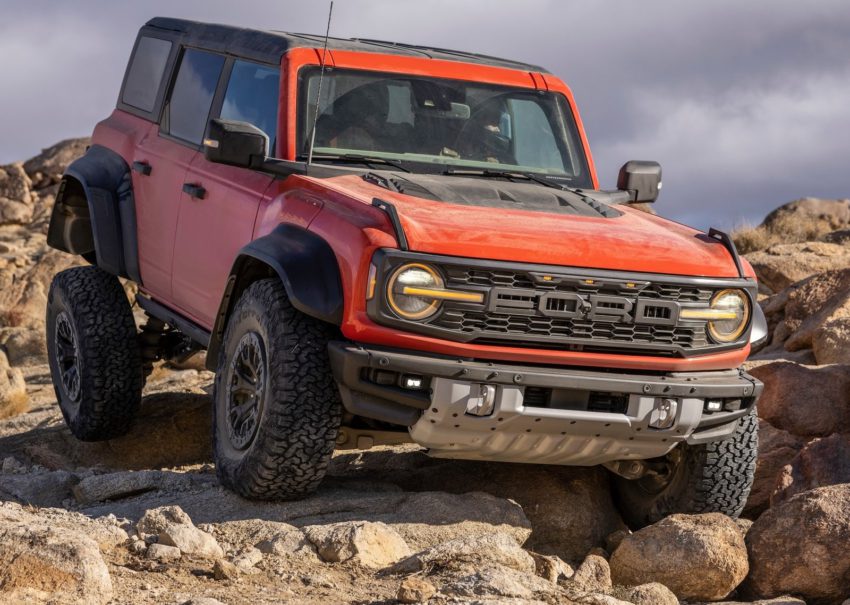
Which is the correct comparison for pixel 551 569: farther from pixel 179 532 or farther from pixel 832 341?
pixel 832 341

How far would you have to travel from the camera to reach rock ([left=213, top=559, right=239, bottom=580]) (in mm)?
5070

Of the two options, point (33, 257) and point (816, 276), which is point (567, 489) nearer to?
point (816, 276)

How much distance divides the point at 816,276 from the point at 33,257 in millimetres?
15458

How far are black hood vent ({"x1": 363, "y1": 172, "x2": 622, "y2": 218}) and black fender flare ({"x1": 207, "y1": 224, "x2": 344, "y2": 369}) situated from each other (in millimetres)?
472

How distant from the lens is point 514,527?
614 cm

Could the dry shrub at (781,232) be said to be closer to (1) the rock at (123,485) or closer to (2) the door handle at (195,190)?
(2) the door handle at (195,190)

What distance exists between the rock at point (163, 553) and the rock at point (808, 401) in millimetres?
4008

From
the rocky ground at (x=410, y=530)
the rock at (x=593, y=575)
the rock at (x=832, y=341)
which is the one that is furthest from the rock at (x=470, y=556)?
the rock at (x=832, y=341)

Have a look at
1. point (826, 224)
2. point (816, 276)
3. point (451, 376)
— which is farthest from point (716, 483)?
point (826, 224)

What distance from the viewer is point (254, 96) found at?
23.4 ft

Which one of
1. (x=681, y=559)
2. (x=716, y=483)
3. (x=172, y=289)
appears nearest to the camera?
(x=681, y=559)

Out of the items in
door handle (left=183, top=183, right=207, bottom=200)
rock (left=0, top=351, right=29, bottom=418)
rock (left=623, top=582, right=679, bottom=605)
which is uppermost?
door handle (left=183, top=183, right=207, bottom=200)

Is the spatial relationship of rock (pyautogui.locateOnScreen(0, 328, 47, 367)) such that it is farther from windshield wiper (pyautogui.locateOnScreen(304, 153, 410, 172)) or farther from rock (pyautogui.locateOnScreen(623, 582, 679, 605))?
rock (pyautogui.locateOnScreen(623, 582, 679, 605))

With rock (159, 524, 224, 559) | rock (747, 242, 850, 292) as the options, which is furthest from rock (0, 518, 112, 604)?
rock (747, 242, 850, 292)
